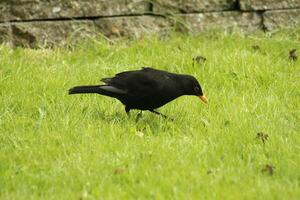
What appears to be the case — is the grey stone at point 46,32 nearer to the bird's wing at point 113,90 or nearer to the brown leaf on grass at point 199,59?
the brown leaf on grass at point 199,59

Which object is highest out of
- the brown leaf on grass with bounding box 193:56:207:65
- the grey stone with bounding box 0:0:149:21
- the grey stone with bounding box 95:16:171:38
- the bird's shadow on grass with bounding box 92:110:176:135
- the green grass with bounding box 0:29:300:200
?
the grey stone with bounding box 0:0:149:21

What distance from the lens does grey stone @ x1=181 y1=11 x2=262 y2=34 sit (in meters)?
8.23

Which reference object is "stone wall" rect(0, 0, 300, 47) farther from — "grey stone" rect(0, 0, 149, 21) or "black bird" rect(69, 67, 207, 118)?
"black bird" rect(69, 67, 207, 118)

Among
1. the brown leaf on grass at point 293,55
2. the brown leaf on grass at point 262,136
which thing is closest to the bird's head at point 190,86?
the brown leaf on grass at point 262,136

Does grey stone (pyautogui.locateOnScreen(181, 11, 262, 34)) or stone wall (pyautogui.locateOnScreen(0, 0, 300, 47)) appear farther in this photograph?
grey stone (pyautogui.locateOnScreen(181, 11, 262, 34))

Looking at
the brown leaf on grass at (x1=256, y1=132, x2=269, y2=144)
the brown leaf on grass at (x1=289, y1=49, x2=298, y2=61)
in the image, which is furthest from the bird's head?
the brown leaf on grass at (x1=289, y1=49, x2=298, y2=61)

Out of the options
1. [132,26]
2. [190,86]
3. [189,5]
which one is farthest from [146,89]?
[189,5]

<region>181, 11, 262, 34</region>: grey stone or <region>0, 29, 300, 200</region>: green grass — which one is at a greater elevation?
<region>181, 11, 262, 34</region>: grey stone

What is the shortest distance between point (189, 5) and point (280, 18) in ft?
3.82

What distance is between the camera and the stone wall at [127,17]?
7.86 meters

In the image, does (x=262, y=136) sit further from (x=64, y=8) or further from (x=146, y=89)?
(x=64, y=8)

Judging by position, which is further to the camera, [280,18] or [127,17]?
[280,18]

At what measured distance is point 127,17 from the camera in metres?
8.12

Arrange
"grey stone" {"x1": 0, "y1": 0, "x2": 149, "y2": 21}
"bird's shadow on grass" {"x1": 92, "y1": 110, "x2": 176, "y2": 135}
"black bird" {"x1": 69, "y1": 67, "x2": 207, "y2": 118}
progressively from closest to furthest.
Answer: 1. "bird's shadow on grass" {"x1": 92, "y1": 110, "x2": 176, "y2": 135}
2. "black bird" {"x1": 69, "y1": 67, "x2": 207, "y2": 118}
3. "grey stone" {"x1": 0, "y1": 0, "x2": 149, "y2": 21}
